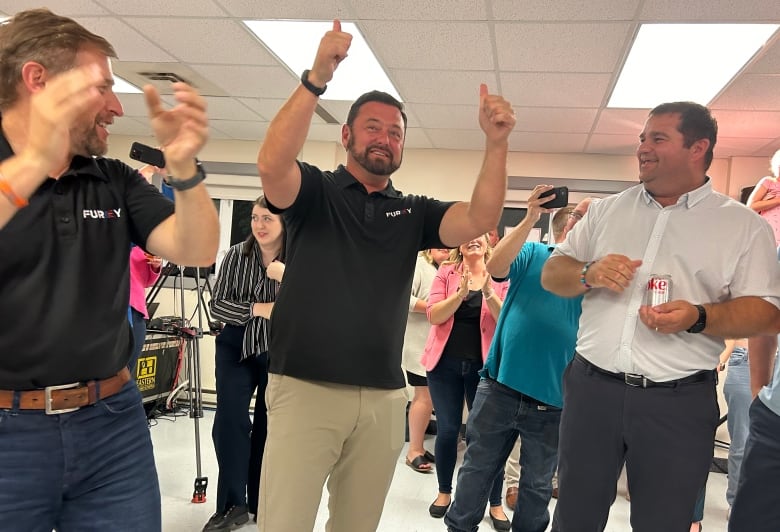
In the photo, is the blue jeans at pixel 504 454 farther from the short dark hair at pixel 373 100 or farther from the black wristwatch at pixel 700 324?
the short dark hair at pixel 373 100

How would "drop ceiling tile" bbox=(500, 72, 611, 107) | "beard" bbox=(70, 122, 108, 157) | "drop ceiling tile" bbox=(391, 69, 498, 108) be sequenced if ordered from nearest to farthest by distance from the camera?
"beard" bbox=(70, 122, 108, 157), "drop ceiling tile" bbox=(500, 72, 611, 107), "drop ceiling tile" bbox=(391, 69, 498, 108)

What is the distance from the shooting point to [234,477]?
2.66m

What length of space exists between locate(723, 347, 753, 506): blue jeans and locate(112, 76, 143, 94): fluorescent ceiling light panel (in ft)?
15.3

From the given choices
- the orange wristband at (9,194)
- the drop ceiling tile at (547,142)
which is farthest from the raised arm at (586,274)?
the drop ceiling tile at (547,142)

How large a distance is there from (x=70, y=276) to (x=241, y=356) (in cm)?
Answer: 158

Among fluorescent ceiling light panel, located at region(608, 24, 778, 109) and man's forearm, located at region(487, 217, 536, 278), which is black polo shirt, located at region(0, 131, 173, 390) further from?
fluorescent ceiling light panel, located at region(608, 24, 778, 109)

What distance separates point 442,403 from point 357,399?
1.66m

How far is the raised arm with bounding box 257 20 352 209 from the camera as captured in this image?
54.7 inches

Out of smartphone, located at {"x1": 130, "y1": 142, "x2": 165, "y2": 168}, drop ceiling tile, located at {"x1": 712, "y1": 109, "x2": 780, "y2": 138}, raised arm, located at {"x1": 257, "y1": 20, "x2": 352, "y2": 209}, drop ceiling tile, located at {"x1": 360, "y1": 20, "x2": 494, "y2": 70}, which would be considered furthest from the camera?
drop ceiling tile, located at {"x1": 712, "y1": 109, "x2": 780, "y2": 138}

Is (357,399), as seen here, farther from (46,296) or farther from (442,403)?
(442,403)

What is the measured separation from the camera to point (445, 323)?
3271mm

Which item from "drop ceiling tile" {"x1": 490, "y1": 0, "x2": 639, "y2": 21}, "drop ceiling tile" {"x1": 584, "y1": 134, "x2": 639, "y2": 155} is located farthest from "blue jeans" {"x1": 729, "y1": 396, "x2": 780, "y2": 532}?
"drop ceiling tile" {"x1": 584, "y1": 134, "x2": 639, "y2": 155}

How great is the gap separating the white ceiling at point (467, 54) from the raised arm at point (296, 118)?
168cm

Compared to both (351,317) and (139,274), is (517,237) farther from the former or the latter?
(139,274)
